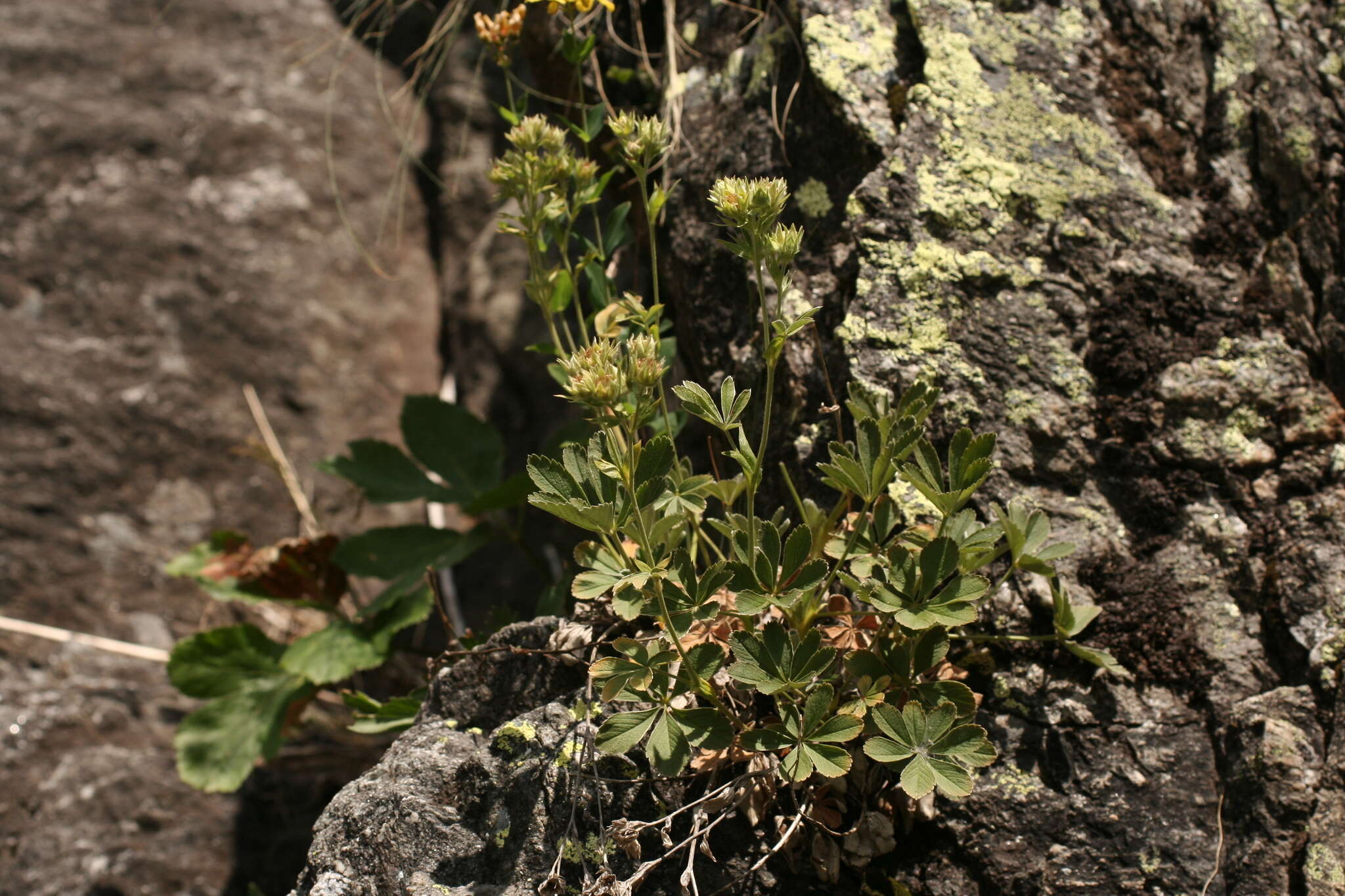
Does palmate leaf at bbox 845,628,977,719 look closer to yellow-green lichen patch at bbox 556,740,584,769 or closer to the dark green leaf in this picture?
yellow-green lichen patch at bbox 556,740,584,769

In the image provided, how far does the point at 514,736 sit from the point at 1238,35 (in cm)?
249

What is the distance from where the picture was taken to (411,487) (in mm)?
2947

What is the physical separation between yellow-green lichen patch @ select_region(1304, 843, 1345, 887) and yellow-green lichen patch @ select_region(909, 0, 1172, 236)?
54.7 inches

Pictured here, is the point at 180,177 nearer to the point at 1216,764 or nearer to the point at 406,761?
the point at 406,761

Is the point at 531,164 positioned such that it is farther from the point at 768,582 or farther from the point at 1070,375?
the point at 1070,375

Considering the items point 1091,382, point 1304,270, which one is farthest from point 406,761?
point 1304,270

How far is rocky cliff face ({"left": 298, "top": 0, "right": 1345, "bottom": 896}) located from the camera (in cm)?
182

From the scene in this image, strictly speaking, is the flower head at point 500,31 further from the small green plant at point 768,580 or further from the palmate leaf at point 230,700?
the palmate leaf at point 230,700

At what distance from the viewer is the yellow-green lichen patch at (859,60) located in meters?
2.34

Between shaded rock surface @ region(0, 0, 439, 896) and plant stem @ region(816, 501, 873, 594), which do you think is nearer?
plant stem @ region(816, 501, 873, 594)

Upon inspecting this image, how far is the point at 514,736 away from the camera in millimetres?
1898

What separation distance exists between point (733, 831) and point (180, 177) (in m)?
3.51

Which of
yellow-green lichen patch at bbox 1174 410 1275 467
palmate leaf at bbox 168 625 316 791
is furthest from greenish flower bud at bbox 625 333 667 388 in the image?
palmate leaf at bbox 168 625 316 791

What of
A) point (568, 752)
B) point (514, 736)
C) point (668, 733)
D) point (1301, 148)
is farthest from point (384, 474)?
point (1301, 148)
